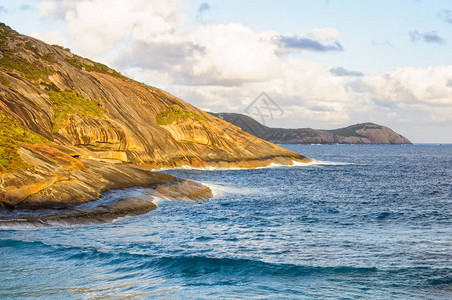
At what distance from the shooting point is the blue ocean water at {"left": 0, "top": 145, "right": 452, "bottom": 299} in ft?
49.6

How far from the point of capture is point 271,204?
120 feet

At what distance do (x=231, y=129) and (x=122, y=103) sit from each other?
2628cm

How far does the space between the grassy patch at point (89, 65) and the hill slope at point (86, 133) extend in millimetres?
238

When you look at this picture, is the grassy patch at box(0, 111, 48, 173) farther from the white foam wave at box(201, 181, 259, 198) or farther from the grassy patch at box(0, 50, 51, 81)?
the grassy patch at box(0, 50, 51, 81)

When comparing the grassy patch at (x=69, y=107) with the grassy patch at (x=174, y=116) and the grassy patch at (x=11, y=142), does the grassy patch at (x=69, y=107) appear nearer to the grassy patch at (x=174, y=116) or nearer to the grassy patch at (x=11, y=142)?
the grassy patch at (x=174, y=116)

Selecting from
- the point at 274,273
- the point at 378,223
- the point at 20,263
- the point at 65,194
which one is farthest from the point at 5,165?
the point at 378,223

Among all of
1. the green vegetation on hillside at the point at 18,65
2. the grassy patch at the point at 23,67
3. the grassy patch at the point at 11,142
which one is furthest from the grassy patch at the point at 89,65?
the grassy patch at the point at 11,142

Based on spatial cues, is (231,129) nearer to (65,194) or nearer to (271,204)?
(271,204)

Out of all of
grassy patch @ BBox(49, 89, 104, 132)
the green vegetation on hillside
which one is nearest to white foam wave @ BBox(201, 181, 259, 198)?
grassy patch @ BBox(49, 89, 104, 132)

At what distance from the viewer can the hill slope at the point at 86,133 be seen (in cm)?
2708

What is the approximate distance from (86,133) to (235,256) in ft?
138

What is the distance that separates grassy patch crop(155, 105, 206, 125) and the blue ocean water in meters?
46.4

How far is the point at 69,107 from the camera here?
2247 inches

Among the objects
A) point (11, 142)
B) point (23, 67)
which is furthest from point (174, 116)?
point (11, 142)
